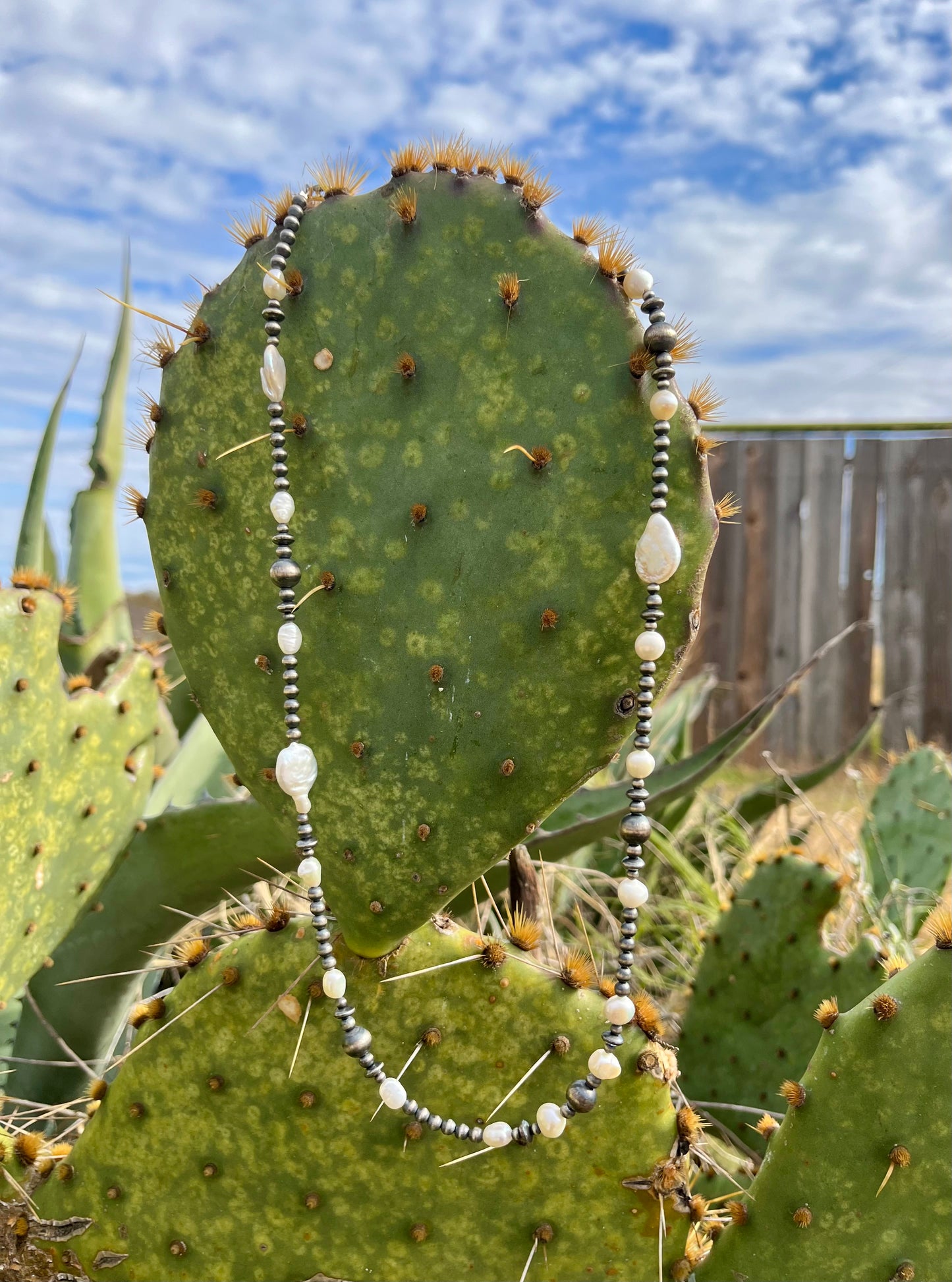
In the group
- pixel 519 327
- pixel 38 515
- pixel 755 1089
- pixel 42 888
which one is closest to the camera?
pixel 519 327

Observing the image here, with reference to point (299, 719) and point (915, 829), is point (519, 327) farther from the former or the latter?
point (915, 829)

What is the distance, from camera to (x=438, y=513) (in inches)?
25.1

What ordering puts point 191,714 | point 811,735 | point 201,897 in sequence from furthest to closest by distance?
point 811,735, point 191,714, point 201,897

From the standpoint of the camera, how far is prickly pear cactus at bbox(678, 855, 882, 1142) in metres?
1.21

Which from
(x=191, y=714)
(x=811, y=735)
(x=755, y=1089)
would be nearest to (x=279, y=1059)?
(x=755, y=1089)

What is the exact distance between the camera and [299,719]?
0.69 m

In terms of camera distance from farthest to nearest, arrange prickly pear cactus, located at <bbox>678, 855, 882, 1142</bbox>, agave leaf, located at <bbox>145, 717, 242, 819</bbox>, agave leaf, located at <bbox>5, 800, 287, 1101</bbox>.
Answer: agave leaf, located at <bbox>145, 717, 242, 819</bbox>
prickly pear cactus, located at <bbox>678, 855, 882, 1142</bbox>
agave leaf, located at <bbox>5, 800, 287, 1101</bbox>

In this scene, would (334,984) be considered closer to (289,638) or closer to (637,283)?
(289,638)

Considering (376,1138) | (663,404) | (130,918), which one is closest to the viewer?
Answer: (663,404)

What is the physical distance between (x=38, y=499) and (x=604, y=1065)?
1645 mm

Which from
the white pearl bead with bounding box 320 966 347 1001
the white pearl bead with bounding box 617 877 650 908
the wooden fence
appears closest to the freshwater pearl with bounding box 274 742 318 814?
the white pearl bead with bounding box 320 966 347 1001

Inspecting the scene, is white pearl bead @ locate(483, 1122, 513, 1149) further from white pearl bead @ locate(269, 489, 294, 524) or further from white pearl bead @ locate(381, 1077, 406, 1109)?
white pearl bead @ locate(269, 489, 294, 524)

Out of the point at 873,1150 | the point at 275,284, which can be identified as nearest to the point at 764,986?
the point at 873,1150

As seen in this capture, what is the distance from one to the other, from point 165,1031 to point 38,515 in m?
1.40
